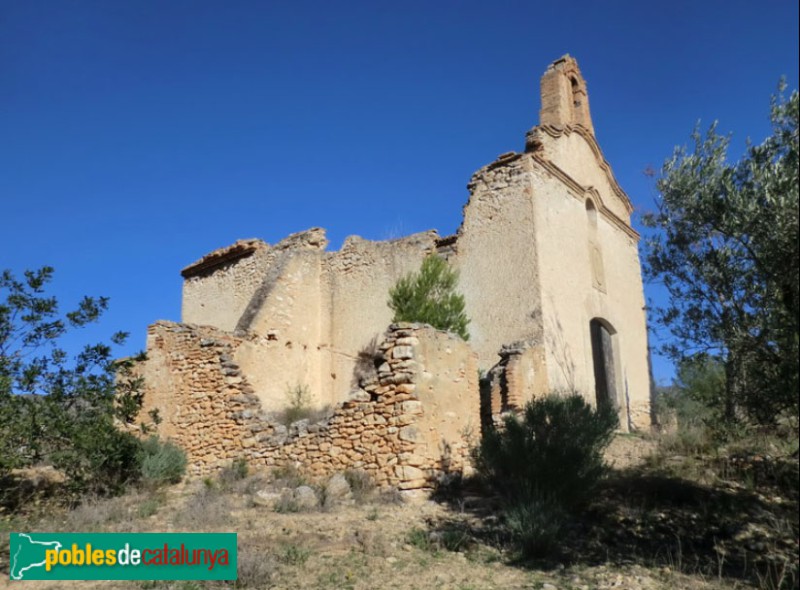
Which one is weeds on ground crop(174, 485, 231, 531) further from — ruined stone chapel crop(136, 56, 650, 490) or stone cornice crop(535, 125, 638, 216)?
stone cornice crop(535, 125, 638, 216)

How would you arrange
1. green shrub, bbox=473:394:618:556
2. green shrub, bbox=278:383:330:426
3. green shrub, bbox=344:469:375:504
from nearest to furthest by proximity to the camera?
1. green shrub, bbox=473:394:618:556
2. green shrub, bbox=344:469:375:504
3. green shrub, bbox=278:383:330:426

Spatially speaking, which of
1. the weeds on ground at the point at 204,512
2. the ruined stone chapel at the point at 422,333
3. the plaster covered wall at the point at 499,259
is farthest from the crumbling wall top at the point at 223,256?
the weeds on ground at the point at 204,512

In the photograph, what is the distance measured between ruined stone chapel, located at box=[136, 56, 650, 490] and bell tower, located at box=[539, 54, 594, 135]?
0.05 metres

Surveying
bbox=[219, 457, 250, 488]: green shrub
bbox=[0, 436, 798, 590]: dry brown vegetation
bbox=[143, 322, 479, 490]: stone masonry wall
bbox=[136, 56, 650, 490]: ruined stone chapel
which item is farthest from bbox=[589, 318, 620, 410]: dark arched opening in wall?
bbox=[219, 457, 250, 488]: green shrub

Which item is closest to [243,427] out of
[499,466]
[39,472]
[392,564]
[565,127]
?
[39,472]

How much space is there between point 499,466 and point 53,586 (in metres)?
5.47

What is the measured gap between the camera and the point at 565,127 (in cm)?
1638

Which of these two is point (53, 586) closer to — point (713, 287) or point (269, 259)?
point (713, 287)

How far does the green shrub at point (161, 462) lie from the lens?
11312 millimetres

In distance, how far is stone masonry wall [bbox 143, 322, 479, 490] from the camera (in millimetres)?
9805

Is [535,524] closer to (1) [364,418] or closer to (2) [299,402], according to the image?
(1) [364,418]

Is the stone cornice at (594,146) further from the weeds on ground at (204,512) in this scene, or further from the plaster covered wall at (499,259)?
the weeds on ground at (204,512)

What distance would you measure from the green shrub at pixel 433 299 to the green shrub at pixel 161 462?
5.23 metres

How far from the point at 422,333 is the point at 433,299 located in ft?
12.6
